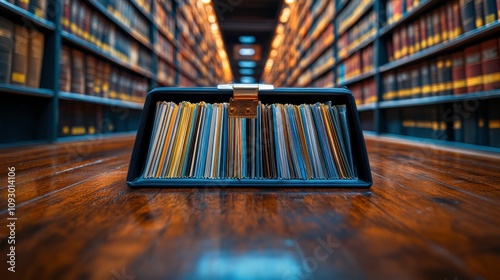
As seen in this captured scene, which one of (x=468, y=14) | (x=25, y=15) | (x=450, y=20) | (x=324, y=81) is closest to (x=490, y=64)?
(x=468, y=14)

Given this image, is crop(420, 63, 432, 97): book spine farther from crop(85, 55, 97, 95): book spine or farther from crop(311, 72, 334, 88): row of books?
crop(85, 55, 97, 95): book spine

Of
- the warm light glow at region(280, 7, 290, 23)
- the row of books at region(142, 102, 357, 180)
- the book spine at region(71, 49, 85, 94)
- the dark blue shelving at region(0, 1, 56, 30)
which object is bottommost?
the row of books at region(142, 102, 357, 180)

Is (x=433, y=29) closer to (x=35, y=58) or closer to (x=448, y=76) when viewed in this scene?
(x=448, y=76)

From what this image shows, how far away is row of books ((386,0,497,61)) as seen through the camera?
5.34 ft

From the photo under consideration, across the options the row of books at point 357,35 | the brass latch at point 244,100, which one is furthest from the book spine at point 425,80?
the brass latch at point 244,100

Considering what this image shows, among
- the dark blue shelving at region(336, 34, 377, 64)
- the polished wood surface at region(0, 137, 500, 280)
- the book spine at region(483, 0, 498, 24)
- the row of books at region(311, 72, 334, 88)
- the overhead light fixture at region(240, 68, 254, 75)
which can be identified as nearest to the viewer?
the polished wood surface at region(0, 137, 500, 280)

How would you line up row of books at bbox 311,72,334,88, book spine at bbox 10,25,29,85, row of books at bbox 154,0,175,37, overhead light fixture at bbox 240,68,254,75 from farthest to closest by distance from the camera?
overhead light fixture at bbox 240,68,254,75 → row of books at bbox 311,72,334,88 → row of books at bbox 154,0,175,37 → book spine at bbox 10,25,29,85

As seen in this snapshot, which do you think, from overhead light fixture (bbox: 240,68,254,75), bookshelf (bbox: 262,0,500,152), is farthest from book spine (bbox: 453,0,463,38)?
overhead light fixture (bbox: 240,68,254,75)

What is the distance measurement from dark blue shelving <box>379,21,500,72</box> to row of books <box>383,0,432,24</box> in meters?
0.38

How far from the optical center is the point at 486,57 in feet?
4.90

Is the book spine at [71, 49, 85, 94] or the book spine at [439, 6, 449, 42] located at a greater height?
the book spine at [439, 6, 449, 42]

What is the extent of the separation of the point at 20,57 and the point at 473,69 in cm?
276

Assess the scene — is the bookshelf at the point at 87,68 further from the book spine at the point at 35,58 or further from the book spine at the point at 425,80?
the book spine at the point at 425,80

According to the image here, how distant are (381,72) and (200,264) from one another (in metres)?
2.87
